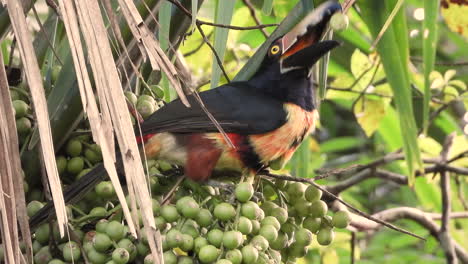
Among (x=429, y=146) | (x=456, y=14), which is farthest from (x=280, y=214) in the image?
(x=429, y=146)

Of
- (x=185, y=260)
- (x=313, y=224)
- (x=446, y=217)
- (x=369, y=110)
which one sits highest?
(x=185, y=260)

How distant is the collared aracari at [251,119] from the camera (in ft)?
5.51

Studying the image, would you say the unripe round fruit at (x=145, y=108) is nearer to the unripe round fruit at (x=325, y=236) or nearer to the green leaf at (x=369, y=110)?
the unripe round fruit at (x=325, y=236)

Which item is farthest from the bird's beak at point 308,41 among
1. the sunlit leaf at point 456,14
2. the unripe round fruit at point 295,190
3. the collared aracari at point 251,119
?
the sunlit leaf at point 456,14

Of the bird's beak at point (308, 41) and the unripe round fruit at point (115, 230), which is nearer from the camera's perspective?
the unripe round fruit at point (115, 230)

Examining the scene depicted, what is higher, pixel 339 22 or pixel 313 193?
pixel 339 22

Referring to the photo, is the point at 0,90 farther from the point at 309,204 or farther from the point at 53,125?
the point at 309,204

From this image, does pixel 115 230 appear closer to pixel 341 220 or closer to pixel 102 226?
pixel 102 226

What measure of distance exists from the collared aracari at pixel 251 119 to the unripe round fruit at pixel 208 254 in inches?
9.0

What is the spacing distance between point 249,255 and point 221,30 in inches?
15.3

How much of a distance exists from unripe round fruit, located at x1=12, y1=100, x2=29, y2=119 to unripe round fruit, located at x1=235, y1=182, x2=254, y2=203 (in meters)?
0.44

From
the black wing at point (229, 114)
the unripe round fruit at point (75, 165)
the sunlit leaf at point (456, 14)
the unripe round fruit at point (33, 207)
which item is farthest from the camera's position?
the sunlit leaf at point (456, 14)

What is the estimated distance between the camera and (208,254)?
1.36 meters

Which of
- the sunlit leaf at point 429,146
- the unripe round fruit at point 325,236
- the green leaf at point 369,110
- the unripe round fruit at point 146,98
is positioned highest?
the unripe round fruit at point 146,98
